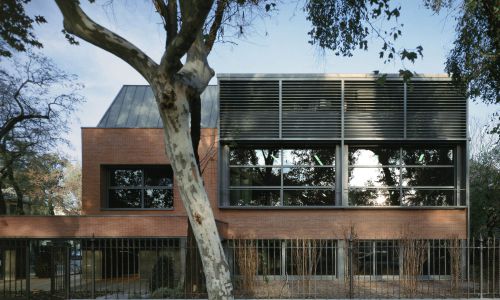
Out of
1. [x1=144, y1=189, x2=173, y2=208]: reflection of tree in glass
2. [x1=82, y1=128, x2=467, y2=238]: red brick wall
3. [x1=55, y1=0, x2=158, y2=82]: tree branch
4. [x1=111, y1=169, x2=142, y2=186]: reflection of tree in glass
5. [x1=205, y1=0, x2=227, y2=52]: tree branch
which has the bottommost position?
[x1=82, y1=128, x2=467, y2=238]: red brick wall

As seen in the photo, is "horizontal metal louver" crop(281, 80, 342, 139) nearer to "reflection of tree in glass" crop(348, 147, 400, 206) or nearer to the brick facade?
"reflection of tree in glass" crop(348, 147, 400, 206)

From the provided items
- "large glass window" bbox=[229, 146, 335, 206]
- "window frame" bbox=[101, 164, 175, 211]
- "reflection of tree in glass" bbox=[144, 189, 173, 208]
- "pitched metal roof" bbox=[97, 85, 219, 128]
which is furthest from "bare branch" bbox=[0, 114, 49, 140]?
"large glass window" bbox=[229, 146, 335, 206]

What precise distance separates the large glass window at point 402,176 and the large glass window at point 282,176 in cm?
107

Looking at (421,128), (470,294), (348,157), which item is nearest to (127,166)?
(348,157)

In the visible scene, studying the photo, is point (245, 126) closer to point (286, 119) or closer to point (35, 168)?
point (286, 119)

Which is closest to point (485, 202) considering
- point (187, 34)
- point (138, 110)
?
point (138, 110)

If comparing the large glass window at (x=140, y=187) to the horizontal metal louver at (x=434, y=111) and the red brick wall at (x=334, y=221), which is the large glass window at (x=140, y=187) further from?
the horizontal metal louver at (x=434, y=111)

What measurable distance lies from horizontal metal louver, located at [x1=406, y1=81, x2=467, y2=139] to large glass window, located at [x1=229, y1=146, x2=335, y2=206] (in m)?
3.39

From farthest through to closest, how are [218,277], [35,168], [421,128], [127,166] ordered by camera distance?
1. [35,168]
2. [127,166]
3. [421,128]
4. [218,277]

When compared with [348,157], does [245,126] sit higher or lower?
higher

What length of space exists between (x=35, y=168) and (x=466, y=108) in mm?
20480

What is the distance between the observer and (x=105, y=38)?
24.1 ft

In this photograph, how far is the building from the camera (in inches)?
696

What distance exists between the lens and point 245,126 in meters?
18.0
